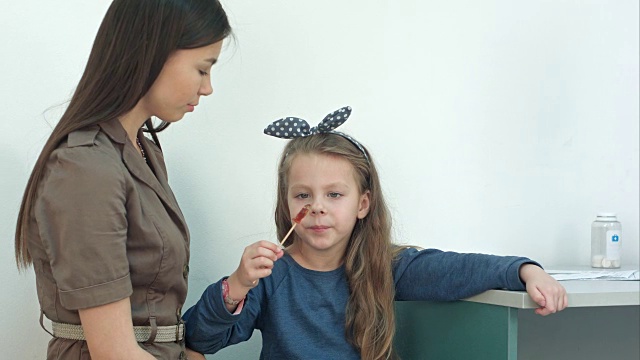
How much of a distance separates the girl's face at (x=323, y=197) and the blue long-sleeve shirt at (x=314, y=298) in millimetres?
78

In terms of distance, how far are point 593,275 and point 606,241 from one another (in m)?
0.31

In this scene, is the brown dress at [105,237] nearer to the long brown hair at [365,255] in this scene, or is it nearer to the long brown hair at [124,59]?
the long brown hair at [124,59]

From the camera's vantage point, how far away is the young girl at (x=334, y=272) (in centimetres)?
152

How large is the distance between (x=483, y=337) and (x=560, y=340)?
711mm

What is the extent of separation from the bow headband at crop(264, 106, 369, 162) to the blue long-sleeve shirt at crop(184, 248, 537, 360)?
22cm

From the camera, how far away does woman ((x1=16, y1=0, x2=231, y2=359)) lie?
1.17 m

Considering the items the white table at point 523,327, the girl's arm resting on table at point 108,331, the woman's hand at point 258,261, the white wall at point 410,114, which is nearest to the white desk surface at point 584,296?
the white table at point 523,327

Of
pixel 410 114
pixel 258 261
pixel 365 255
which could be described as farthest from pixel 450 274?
pixel 410 114

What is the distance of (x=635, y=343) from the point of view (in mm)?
2188

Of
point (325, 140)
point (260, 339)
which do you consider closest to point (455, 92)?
point (325, 140)

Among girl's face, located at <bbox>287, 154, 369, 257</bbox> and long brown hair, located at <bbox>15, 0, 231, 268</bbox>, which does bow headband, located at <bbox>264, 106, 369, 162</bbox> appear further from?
long brown hair, located at <bbox>15, 0, 231, 268</bbox>

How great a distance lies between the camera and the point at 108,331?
118 centimetres

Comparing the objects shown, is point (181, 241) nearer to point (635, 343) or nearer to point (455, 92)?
point (455, 92)

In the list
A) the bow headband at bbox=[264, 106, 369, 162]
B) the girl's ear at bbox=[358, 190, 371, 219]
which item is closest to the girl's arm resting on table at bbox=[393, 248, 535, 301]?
the girl's ear at bbox=[358, 190, 371, 219]
